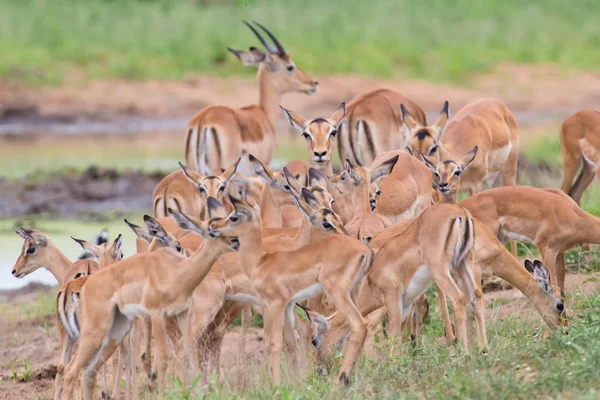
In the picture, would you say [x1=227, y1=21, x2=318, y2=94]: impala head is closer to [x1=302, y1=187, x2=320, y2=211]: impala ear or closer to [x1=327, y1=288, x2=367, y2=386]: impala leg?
[x1=302, y1=187, x2=320, y2=211]: impala ear

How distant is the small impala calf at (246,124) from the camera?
9.68 meters

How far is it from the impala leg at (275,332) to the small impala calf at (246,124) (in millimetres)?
3947

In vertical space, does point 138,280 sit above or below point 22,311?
above

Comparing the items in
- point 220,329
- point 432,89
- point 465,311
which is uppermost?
point 465,311

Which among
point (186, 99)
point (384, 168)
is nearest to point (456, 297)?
point (384, 168)

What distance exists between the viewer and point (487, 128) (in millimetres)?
9266

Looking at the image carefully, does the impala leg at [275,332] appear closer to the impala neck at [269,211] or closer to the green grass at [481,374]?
the green grass at [481,374]

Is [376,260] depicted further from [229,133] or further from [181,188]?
[229,133]

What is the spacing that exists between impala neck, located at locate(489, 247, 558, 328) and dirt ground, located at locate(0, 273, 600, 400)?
0.18 meters

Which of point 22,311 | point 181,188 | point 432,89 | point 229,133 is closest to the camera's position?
point 181,188

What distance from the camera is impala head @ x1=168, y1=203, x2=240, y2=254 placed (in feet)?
18.4

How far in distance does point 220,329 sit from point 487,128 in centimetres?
350

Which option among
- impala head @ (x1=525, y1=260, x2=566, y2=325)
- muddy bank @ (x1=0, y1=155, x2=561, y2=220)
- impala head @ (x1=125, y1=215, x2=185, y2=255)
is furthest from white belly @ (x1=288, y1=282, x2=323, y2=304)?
muddy bank @ (x1=0, y1=155, x2=561, y2=220)

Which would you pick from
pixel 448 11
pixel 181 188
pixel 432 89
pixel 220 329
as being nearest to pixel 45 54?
pixel 432 89
